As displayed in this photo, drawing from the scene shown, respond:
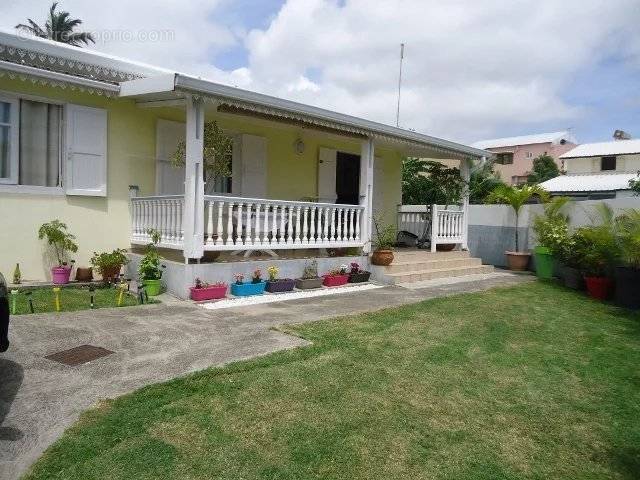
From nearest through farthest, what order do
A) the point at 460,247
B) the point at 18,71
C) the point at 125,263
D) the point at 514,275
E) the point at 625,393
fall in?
the point at 625,393, the point at 18,71, the point at 125,263, the point at 514,275, the point at 460,247

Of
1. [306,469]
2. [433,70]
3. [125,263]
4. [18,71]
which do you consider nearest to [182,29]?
[18,71]

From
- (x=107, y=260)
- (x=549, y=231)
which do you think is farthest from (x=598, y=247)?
(x=107, y=260)

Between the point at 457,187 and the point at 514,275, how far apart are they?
8.36 ft

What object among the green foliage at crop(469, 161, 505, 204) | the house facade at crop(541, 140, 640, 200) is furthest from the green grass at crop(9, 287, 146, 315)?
the house facade at crop(541, 140, 640, 200)

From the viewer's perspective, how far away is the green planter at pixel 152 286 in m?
7.29

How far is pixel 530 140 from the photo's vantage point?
45375 mm

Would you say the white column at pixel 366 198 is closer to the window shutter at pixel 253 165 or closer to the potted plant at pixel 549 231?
the window shutter at pixel 253 165

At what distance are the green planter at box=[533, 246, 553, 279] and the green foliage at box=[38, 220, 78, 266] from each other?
972cm

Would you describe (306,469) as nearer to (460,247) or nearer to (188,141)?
(188,141)

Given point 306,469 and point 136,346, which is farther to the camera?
point 136,346

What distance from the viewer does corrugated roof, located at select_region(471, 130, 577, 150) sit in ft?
146

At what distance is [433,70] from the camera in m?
25.9

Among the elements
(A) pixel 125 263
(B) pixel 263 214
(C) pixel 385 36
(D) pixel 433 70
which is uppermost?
(D) pixel 433 70

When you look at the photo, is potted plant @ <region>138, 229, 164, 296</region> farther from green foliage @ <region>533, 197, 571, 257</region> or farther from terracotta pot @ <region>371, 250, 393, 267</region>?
green foliage @ <region>533, 197, 571, 257</region>
